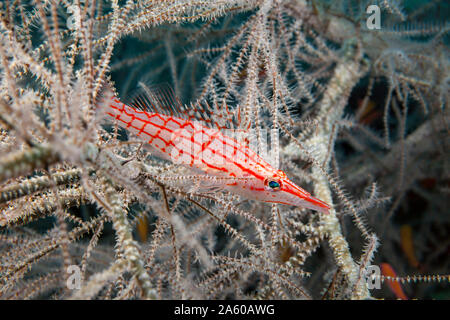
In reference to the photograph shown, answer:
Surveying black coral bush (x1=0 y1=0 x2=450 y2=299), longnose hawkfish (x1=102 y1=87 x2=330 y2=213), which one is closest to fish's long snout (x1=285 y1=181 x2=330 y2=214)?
longnose hawkfish (x1=102 y1=87 x2=330 y2=213)

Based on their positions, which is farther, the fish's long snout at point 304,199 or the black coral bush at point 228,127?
the fish's long snout at point 304,199

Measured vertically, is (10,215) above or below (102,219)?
above

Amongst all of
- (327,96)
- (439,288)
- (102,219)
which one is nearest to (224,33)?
(327,96)

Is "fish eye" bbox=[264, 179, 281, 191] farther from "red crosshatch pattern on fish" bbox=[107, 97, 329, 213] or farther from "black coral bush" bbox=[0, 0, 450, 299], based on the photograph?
"black coral bush" bbox=[0, 0, 450, 299]

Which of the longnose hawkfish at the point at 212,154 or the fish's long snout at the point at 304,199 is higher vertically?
the longnose hawkfish at the point at 212,154

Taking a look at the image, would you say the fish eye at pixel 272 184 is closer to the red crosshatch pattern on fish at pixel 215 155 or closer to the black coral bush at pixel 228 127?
the red crosshatch pattern on fish at pixel 215 155

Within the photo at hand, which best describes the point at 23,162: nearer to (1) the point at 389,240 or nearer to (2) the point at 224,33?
(2) the point at 224,33

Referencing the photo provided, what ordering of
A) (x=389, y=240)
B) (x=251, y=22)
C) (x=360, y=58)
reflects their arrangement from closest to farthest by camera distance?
(x=251, y=22), (x=360, y=58), (x=389, y=240)

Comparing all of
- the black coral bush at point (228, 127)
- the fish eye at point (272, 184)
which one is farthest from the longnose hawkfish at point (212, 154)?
the black coral bush at point (228, 127)
